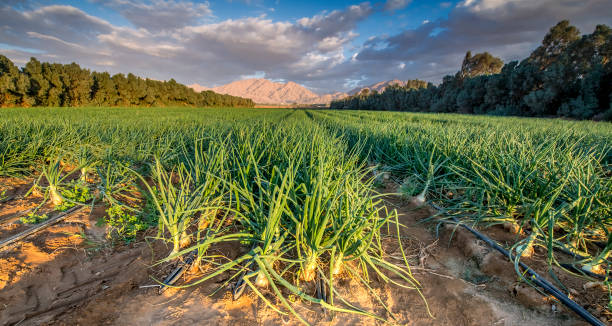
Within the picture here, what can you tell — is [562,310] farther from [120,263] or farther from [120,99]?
[120,99]

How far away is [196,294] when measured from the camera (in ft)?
3.70

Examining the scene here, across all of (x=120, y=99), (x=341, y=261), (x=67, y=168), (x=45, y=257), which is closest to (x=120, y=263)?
(x=45, y=257)

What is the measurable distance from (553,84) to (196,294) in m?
29.3

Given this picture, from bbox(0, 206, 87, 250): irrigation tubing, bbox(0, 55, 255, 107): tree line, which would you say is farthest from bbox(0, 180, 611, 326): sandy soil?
bbox(0, 55, 255, 107): tree line

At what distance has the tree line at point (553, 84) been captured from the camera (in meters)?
17.4

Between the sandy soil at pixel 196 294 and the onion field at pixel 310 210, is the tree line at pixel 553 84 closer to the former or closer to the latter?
the onion field at pixel 310 210

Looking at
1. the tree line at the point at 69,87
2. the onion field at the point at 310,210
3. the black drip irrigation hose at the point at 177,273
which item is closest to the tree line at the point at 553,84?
the onion field at the point at 310,210

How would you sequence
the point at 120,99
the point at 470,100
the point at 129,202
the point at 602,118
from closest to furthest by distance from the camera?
1. the point at 129,202
2. the point at 602,118
3. the point at 470,100
4. the point at 120,99

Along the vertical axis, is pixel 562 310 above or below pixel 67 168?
below

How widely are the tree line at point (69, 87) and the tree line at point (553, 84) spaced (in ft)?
153

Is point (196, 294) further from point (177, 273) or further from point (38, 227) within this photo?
point (38, 227)

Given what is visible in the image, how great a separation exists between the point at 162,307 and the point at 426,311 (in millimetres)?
1290

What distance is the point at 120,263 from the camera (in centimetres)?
139

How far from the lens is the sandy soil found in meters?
1.02
